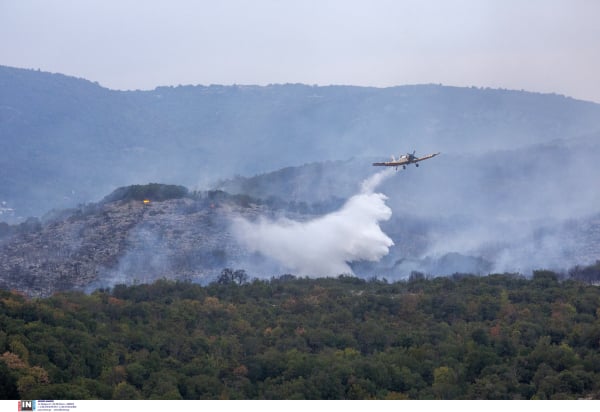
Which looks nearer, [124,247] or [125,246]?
[124,247]

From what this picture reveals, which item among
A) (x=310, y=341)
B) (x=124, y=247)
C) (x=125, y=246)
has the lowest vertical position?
(x=310, y=341)

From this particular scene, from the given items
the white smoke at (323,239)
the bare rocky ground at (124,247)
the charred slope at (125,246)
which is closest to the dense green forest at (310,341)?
the white smoke at (323,239)

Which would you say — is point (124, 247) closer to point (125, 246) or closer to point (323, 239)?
point (125, 246)

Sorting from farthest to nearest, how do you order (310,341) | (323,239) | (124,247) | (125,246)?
1. (125,246)
2. (124,247)
3. (323,239)
4. (310,341)

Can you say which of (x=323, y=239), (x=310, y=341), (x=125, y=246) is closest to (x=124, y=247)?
(x=125, y=246)

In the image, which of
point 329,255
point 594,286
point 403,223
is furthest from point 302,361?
point 403,223

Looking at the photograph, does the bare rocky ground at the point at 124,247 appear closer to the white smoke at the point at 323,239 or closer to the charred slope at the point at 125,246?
the charred slope at the point at 125,246
